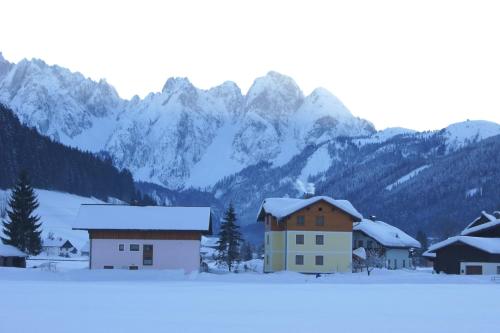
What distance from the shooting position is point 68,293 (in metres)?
37.6

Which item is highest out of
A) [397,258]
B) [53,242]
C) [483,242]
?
[53,242]

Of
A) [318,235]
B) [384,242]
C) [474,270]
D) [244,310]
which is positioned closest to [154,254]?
[318,235]

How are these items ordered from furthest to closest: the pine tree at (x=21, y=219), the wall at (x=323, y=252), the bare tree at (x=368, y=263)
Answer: the pine tree at (x=21, y=219) → the bare tree at (x=368, y=263) → the wall at (x=323, y=252)

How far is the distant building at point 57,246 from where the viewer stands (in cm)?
13938

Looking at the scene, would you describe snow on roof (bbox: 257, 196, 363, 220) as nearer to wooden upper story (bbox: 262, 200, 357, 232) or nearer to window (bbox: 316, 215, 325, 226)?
wooden upper story (bbox: 262, 200, 357, 232)

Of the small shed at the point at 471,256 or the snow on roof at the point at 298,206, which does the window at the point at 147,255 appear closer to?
the snow on roof at the point at 298,206

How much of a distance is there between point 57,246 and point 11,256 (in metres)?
73.5

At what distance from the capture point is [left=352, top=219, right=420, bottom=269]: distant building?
3642 inches

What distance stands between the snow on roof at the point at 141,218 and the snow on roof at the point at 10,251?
26.1ft

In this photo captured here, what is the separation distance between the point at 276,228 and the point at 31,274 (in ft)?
95.4

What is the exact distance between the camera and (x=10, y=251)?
7031cm

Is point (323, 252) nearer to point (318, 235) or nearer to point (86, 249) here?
point (318, 235)

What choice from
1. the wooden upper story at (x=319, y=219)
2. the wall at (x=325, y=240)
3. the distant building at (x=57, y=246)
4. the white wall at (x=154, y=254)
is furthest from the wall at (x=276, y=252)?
the distant building at (x=57, y=246)

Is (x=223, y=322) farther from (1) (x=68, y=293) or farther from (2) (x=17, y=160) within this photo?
(2) (x=17, y=160)
